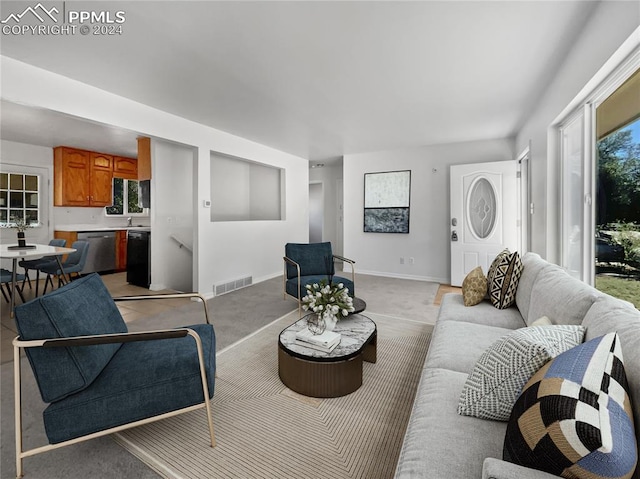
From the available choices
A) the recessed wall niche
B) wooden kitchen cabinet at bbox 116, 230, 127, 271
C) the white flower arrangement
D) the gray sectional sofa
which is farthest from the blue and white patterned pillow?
wooden kitchen cabinet at bbox 116, 230, 127, 271

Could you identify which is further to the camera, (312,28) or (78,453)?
(312,28)

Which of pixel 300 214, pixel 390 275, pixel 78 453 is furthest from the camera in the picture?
pixel 300 214

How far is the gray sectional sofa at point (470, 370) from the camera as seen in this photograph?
0.90 metres

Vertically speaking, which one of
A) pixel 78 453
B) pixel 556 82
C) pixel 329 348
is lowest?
pixel 78 453

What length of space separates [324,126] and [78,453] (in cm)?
402

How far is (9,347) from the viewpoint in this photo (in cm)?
268

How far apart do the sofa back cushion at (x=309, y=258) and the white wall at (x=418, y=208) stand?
219 centimetres

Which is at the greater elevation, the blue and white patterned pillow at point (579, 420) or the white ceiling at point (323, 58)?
the white ceiling at point (323, 58)

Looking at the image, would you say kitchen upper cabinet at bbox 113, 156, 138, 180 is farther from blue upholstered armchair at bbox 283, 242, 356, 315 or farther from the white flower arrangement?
the white flower arrangement

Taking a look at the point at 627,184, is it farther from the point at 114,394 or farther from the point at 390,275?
the point at 390,275

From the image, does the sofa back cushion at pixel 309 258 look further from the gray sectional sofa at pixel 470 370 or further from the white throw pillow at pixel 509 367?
the white throw pillow at pixel 509 367

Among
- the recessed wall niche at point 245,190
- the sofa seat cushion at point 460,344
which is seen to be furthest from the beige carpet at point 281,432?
the recessed wall niche at point 245,190

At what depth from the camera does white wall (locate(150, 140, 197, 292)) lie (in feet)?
15.8

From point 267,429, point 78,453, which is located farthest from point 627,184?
point 78,453
